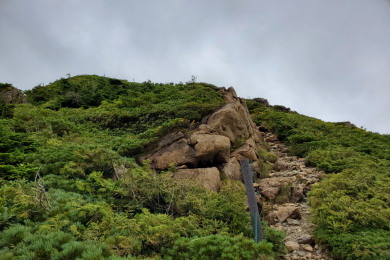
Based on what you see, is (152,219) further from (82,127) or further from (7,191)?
(82,127)

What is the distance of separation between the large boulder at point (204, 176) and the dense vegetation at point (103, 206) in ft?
1.94

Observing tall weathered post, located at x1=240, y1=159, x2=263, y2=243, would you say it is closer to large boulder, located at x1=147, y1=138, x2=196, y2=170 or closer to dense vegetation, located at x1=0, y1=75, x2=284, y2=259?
dense vegetation, located at x1=0, y1=75, x2=284, y2=259

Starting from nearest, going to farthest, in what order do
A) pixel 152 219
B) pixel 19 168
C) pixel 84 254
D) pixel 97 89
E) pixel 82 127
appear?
pixel 84 254
pixel 152 219
pixel 19 168
pixel 82 127
pixel 97 89

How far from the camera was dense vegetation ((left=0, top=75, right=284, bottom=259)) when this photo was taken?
4.97 m

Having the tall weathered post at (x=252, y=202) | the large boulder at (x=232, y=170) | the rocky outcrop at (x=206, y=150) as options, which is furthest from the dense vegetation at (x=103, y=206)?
the rocky outcrop at (x=206, y=150)

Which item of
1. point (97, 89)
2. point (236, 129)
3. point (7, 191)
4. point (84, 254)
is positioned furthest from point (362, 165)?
point (97, 89)

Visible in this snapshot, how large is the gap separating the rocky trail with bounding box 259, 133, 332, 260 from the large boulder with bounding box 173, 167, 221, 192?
Result: 195 centimetres

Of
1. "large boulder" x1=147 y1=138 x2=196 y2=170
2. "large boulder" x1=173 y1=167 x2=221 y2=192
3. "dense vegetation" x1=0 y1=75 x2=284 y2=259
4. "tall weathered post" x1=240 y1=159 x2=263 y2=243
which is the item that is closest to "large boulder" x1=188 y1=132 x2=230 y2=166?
"large boulder" x1=147 y1=138 x2=196 y2=170

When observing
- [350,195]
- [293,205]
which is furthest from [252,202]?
[350,195]

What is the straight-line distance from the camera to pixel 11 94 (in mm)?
22281

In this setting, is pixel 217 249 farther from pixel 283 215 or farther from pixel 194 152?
pixel 194 152

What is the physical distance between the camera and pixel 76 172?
850 centimetres

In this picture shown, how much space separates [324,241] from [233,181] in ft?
13.9

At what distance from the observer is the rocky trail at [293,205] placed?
23.7 feet
